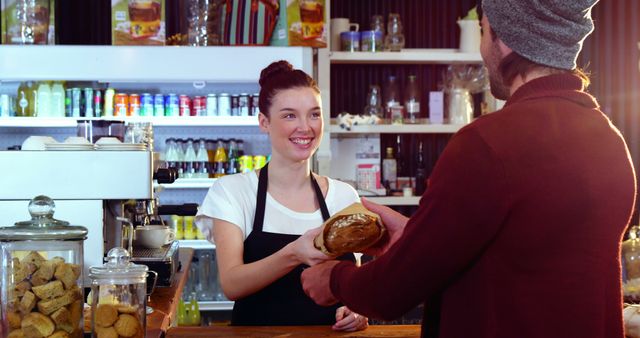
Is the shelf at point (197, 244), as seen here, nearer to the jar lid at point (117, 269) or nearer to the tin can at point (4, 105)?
the tin can at point (4, 105)

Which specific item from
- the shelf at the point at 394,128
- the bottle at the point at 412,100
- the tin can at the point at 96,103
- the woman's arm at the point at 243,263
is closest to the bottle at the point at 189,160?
the tin can at the point at 96,103

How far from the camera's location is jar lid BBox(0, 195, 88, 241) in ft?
5.66

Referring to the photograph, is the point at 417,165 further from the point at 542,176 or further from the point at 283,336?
the point at 542,176

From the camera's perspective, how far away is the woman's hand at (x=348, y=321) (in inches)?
89.4

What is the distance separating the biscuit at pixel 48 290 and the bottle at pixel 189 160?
130 inches

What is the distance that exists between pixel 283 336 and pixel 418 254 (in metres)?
0.92

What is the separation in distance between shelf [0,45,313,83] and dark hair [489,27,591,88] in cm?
345

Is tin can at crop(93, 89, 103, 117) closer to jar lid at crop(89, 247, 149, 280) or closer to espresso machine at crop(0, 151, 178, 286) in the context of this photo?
espresso machine at crop(0, 151, 178, 286)

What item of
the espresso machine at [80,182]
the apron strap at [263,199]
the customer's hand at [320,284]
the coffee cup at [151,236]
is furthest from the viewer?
the coffee cup at [151,236]

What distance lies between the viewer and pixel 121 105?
16.3 feet

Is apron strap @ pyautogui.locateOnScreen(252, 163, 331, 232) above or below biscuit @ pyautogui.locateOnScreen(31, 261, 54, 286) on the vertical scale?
above

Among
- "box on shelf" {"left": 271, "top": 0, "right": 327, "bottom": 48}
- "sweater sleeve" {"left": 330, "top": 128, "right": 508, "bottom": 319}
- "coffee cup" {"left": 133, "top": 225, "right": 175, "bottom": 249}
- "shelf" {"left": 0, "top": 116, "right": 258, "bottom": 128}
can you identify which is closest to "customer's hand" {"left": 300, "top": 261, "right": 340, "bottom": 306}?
"sweater sleeve" {"left": 330, "top": 128, "right": 508, "bottom": 319}

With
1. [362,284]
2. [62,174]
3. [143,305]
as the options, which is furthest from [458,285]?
[62,174]

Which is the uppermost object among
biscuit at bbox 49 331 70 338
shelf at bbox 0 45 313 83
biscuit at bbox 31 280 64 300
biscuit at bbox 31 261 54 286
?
shelf at bbox 0 45 313 83
